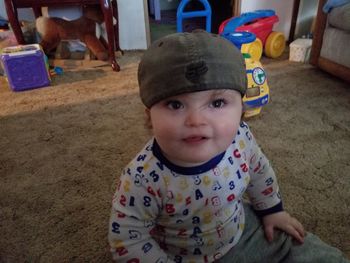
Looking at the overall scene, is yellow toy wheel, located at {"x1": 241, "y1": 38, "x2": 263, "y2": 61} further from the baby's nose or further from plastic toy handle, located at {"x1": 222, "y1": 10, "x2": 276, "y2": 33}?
the baby's nose

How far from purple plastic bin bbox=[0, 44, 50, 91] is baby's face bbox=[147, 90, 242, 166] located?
1.35 m

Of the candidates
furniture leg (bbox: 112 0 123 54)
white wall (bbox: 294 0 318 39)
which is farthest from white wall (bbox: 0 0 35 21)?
white wall (bbox: 294 0 318 39)

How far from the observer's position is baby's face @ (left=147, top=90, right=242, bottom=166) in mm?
443

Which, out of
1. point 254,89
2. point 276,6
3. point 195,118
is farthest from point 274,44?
point 195,118

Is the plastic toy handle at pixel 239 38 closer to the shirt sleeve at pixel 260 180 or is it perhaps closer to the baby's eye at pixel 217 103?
the shirt sleeve at pixel 260 180

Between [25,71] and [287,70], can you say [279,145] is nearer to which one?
[287,70]

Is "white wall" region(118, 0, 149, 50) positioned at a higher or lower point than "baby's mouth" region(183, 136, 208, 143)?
lower

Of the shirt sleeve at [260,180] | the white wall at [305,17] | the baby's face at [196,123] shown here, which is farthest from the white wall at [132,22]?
the baby's face at [196,123]

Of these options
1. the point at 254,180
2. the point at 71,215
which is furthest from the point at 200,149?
the point at 71,215

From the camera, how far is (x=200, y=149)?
0.46 m

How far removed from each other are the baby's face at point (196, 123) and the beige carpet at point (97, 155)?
1.33 feet

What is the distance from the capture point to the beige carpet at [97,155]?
0.78 meters

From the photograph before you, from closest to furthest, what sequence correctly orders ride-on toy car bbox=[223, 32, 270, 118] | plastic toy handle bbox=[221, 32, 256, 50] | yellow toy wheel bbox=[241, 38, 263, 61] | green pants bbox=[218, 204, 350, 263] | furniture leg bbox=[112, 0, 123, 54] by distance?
green pants bbox=[218, 204, 350, 263] → ride-on toy car bbox=[223, 32, 270, 118] → plastic toy handle bbox=[221, 32, 256, 50] → yellow toy wheel bbox=[241, 38, 263, 61] → furniture leg bbox=[112, 0, 123, 54]

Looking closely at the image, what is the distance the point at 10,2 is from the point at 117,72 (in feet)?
2.04
